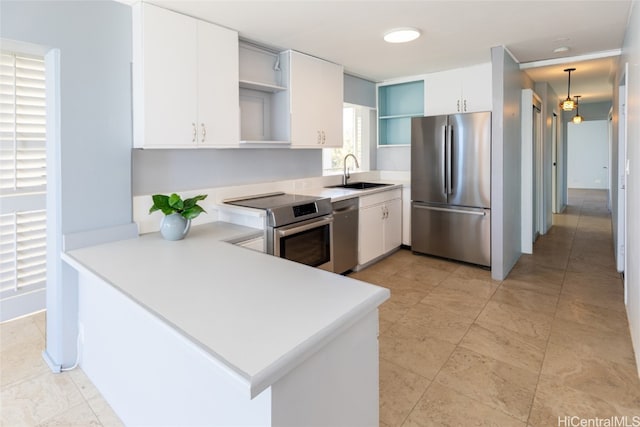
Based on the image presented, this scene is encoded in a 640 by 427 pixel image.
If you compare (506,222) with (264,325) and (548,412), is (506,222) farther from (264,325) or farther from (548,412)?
(264,325)

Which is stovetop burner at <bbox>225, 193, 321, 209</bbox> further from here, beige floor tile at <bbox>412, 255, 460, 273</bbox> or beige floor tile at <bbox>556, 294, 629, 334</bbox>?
beige floor tile at <bbox>556, 294, 629, 334</bbox>

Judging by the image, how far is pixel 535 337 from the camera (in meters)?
2.74

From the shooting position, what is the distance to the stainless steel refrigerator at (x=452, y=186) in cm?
409

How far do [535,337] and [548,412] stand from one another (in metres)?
0.90

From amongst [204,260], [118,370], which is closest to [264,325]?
[204,260]

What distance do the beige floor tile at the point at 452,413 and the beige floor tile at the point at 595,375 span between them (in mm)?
578

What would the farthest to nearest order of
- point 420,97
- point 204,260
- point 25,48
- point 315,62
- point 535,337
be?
point 420,97 < point 315,62 < point 535,337 < point 25,48 < point 204,260

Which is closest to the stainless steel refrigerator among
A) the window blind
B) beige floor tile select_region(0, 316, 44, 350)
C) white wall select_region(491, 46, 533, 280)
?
white wall select_region(491, 46, 533, 280)

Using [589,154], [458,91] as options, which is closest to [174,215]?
[458,91]

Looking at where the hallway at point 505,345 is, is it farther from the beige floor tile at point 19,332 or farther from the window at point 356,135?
the beige floor tile at point 19,332

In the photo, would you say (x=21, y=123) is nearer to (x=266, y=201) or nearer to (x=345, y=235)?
(x=266, y=201)

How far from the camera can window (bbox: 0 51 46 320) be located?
3049 millimetres

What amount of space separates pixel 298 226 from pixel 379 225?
5.57 ft

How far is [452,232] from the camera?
4.43 meters
